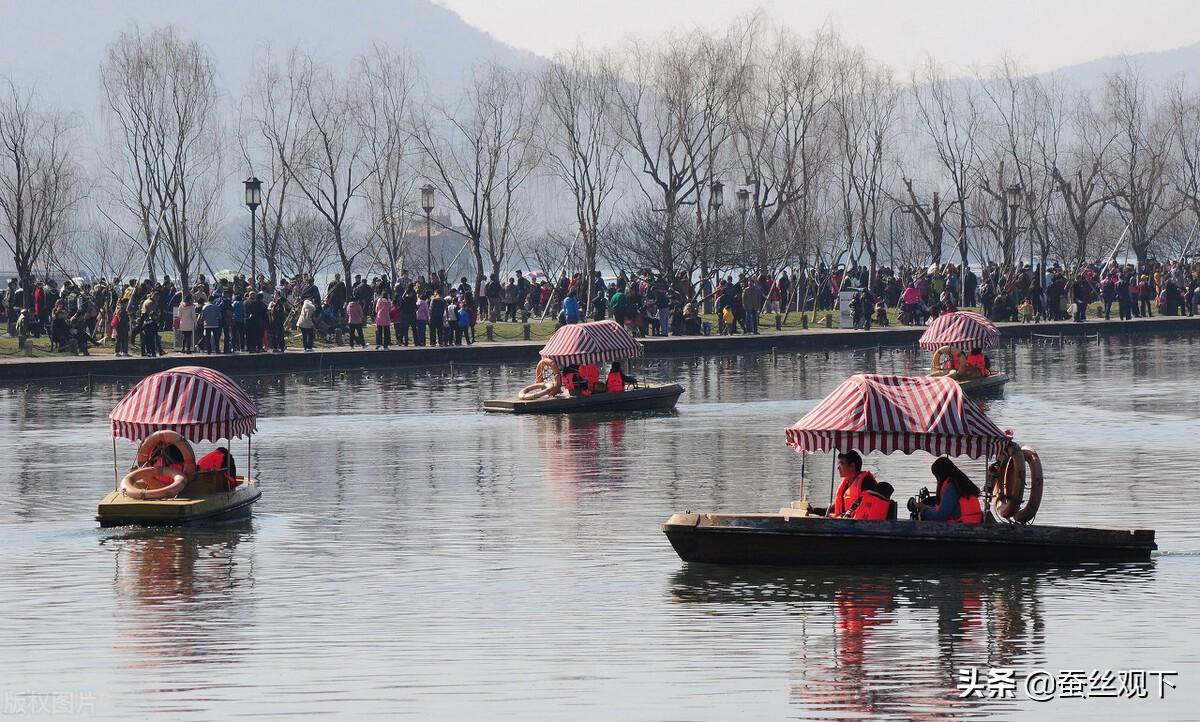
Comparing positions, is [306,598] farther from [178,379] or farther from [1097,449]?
[1097,449]

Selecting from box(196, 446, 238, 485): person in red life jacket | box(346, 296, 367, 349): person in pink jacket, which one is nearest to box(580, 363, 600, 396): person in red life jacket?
box(346, 296, 367, 349): person in pink jacket

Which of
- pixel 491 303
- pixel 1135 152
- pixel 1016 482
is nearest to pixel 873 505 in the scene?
pixel 1016 482

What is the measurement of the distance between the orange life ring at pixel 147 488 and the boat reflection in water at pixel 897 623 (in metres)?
6.31

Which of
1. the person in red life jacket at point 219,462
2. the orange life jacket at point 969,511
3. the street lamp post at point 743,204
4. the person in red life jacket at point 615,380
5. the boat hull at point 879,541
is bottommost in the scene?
the boat hull at point 879,541

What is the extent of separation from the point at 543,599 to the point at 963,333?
23.8 meters

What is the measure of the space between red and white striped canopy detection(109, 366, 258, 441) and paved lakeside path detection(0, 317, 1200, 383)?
22.1 m

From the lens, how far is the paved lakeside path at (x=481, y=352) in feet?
144

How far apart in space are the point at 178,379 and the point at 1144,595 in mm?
10868

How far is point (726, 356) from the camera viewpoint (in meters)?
52.1

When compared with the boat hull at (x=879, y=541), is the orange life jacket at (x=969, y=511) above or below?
above

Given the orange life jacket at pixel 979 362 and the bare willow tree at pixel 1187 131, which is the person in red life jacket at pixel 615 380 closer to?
the orange life jacket at pixel 979 362

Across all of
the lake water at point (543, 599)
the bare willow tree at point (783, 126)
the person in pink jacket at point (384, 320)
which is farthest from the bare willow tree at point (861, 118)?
the lake water at point (543, 599)

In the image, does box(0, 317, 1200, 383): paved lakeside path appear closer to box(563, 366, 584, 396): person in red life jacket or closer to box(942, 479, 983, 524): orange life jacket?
box(563, 366, 584, 396): person in red life jacket

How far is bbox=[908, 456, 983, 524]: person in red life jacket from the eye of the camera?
59.2 ft
